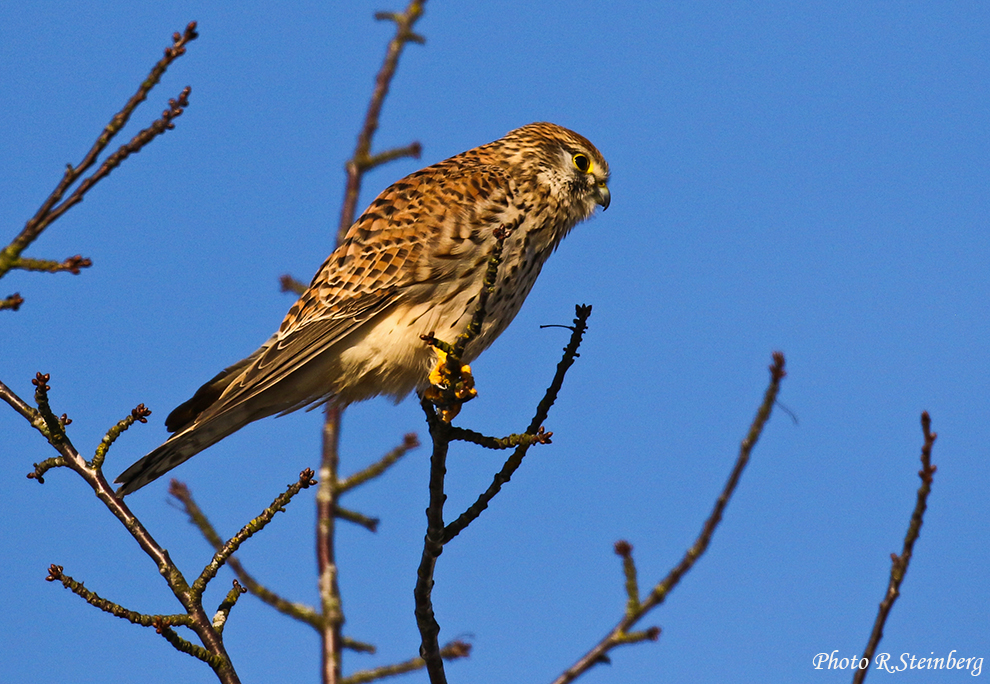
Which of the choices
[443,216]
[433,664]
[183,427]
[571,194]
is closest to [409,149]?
[443,216]

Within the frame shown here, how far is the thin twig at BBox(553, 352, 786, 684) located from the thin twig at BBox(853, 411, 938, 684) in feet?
0.98

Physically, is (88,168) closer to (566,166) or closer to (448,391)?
(448,391)

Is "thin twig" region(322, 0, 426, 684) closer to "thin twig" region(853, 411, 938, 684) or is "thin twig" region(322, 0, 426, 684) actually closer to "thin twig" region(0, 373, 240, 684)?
"thin twig" region(0, 373, 240, 684)

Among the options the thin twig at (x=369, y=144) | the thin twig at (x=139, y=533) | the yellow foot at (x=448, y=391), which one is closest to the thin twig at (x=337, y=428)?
the thin twig at (x=369, y=144)

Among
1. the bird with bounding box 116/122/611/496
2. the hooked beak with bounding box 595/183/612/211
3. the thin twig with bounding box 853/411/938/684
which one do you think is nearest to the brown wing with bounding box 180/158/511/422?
the bird with bounding box 116/122/611/496

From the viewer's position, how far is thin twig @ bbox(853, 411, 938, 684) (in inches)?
73.9

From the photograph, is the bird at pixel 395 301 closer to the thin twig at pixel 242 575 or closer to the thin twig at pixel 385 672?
the thin twig at pixel 242 575

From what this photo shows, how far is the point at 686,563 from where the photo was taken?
6.99ft

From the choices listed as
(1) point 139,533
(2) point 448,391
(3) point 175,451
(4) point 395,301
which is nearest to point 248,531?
(1) point 139,533

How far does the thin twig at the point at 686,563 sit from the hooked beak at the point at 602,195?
2.65 meters

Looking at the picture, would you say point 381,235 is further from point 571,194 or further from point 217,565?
point 217,565

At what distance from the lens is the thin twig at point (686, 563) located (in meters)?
2.01

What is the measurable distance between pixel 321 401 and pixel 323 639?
51.8 inches

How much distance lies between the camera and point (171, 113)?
5.94ft
